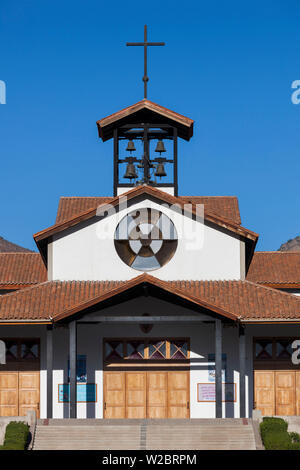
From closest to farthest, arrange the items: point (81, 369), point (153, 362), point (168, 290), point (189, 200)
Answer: point (168, 290), point (81, 369), point (153, 362), point (189, 200)

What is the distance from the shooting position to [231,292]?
3672 centimetres

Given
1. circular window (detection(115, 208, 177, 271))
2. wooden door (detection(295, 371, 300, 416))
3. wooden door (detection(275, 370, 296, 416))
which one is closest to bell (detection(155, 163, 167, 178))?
circular window (detection(115, 208, 177, 271))

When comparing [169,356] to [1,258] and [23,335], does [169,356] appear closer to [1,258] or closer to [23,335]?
[23,335]

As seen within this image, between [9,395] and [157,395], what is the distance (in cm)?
526

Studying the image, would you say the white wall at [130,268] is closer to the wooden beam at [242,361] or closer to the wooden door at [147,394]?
the wooden beam at [242,361]

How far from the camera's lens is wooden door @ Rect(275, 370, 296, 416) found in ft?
122

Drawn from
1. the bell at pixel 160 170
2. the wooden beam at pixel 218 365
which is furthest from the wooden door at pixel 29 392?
the bell at pixel 160 170

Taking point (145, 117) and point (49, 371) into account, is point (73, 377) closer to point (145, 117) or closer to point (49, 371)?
point (49, 371)

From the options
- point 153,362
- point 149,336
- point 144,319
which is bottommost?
point 153,362

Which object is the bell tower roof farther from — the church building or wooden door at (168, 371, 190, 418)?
wooden door at (168, 371, 190, 418)

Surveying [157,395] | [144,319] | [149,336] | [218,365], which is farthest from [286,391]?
[144,319]

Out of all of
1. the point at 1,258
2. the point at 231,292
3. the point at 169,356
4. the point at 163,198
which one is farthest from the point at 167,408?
the point at 1,258

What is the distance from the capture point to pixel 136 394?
36.7m

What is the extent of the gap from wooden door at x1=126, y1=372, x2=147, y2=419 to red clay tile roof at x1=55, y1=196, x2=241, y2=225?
9.24 m
